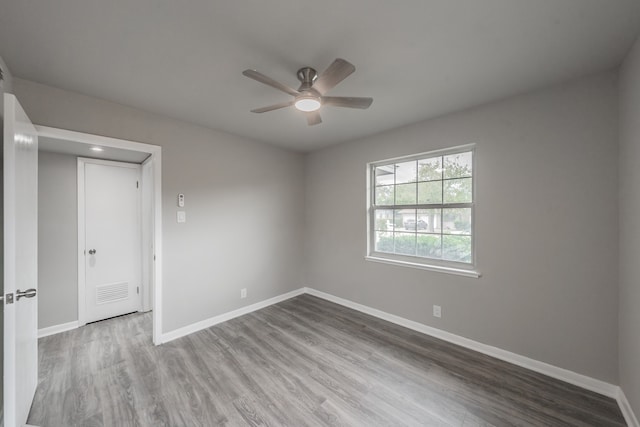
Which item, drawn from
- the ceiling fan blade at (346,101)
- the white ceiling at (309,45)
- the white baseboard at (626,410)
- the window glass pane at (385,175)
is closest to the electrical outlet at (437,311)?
the white baseboard at (626,410)

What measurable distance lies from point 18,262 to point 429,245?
11.2 feet

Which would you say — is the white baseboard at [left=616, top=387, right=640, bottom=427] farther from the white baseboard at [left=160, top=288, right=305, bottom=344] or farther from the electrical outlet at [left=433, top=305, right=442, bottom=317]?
the white baseboard at [left=160, top=288, right=305, bottom=344]

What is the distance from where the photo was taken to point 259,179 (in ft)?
11.9

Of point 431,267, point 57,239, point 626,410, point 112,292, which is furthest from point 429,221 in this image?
point 57,239

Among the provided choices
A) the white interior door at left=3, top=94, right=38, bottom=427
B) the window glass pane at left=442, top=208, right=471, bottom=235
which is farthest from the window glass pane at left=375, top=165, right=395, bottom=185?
the white interior door at left=3, top=94, right=38, bottom=427

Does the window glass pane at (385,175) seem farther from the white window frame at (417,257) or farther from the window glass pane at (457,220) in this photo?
the window glass pane at (457,220)

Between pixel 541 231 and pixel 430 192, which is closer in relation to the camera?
pixel 541 231

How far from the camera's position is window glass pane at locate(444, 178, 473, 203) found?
103 inches

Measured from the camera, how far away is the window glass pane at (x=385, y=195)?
10.8 feet

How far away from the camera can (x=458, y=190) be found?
2.69 m

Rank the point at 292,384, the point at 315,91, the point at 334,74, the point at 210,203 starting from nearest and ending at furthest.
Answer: the point at 334,74 → the point at 315,91 → the point at 292,384 → the point at 210,203

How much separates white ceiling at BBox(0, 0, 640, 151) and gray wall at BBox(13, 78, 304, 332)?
0.82ft

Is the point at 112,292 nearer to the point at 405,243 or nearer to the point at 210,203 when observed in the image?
the point at 210,203

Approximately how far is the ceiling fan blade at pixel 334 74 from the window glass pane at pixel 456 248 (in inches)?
82.1
